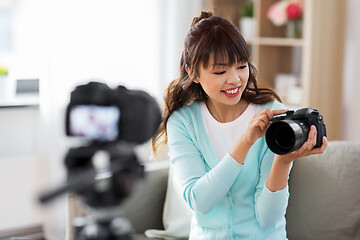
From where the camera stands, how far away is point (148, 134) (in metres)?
0.69

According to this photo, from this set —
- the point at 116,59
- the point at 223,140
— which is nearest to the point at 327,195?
the point at 223,140

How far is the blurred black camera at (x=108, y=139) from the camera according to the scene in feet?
2.21

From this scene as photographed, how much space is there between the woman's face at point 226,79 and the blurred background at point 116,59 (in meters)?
1.30

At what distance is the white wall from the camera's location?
258 cm

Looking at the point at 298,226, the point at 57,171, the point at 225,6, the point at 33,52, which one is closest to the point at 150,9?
the point at 225,6

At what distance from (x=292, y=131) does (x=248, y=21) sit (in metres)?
1.97

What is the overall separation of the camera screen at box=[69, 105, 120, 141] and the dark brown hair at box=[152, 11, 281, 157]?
674mm

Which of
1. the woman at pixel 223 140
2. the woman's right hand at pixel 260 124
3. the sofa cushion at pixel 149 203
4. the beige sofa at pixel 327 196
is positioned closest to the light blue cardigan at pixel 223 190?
the woman at pixel 223 140

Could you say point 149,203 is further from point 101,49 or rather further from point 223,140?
point 101,49

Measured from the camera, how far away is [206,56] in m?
1.33

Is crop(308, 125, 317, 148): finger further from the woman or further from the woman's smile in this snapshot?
the woman's smile

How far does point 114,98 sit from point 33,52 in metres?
2.26

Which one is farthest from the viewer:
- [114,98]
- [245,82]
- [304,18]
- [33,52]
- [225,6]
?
[225,6]

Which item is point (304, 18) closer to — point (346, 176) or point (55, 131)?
point (346, 176)
